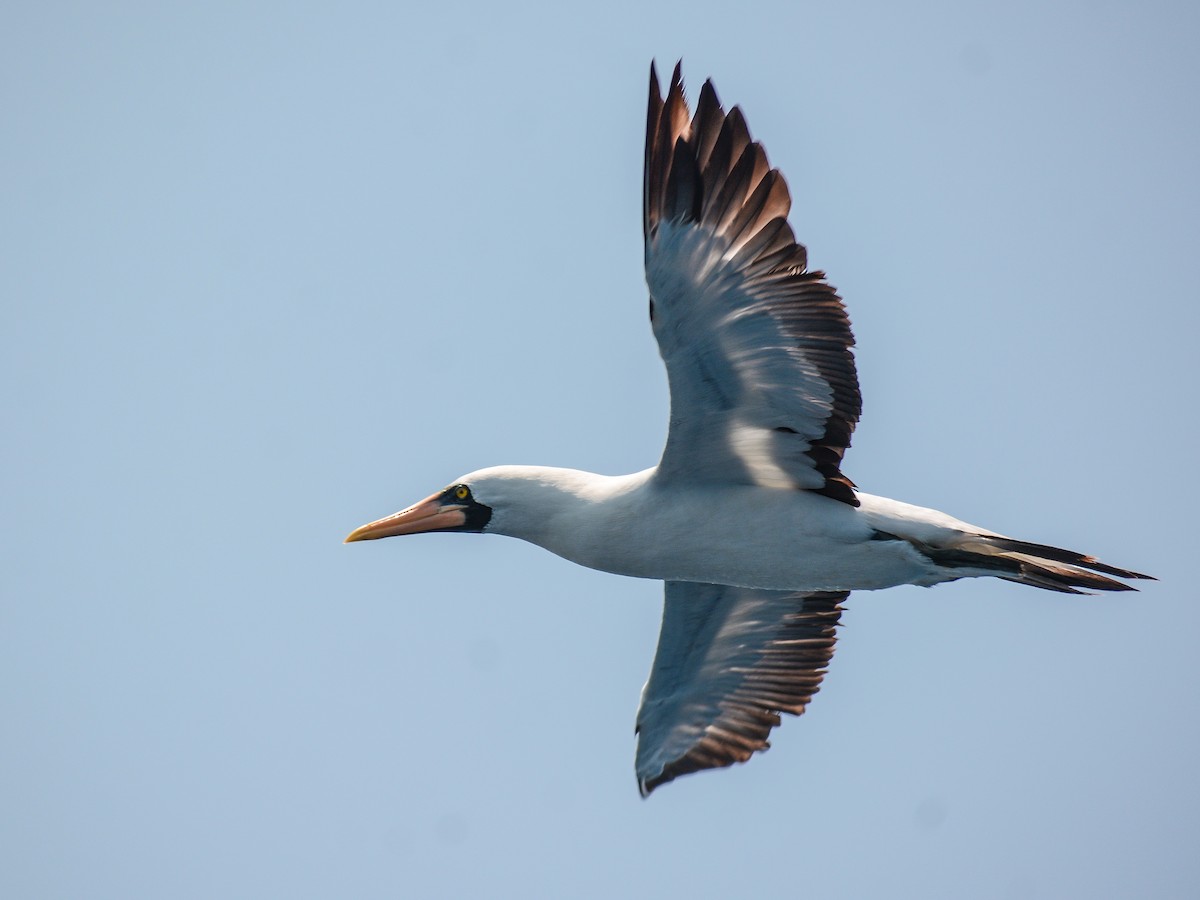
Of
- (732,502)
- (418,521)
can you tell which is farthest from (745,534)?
(418,521)

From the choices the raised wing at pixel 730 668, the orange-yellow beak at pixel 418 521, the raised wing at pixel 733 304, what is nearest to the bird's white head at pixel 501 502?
the orange-yellow beak at pixel 418 521

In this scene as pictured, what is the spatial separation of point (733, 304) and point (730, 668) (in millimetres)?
4441

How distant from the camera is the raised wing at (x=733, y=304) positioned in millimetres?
10602

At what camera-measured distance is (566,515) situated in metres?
12.7

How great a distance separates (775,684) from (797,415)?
3324 mm

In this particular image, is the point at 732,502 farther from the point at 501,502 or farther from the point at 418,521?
the point at 418,521

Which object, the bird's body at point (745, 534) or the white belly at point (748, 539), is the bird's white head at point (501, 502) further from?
the white belly at point (748, 539)

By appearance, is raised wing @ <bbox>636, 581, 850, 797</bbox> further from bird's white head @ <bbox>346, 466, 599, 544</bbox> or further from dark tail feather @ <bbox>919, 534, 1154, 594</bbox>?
dark tail feather @ <bbox>919, 534, 1154, 594</bbox>

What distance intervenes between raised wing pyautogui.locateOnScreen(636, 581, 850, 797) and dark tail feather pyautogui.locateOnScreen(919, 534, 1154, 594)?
2.10 metres

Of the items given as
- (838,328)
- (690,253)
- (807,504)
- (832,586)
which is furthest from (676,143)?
(832,586)

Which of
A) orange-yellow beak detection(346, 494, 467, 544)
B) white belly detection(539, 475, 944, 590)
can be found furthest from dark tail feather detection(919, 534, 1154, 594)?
orange-yellow beak detection(346, 494, 467, 544)

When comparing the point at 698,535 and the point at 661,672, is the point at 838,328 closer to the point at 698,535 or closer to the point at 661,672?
the point at 698,535

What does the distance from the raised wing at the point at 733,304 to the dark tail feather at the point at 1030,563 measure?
1.22 metres

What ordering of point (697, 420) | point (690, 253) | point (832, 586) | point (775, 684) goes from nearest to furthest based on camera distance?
point (690, 253) < point (697, 420) < point (832, 586) < point (775, 684)
